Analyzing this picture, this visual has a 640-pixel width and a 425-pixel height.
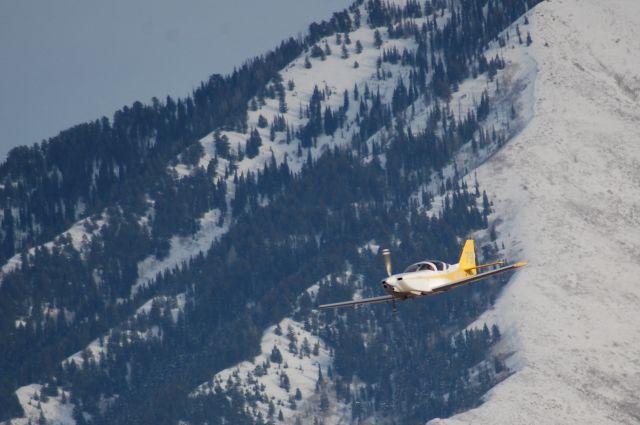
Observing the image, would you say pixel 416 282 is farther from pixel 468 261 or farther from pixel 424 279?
pixel 468 261

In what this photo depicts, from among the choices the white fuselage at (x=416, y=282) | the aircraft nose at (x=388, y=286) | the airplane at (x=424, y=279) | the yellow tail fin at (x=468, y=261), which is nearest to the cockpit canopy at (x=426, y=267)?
the airplane at (x=424, y=279)

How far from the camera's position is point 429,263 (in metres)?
139

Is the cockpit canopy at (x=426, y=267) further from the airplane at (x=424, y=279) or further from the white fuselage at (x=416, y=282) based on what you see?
the white fuselage at (x=416, y=282)

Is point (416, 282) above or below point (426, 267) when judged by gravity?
below

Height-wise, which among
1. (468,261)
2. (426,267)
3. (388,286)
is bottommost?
(468,261)

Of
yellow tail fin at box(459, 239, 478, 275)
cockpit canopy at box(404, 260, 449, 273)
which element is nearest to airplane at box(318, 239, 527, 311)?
cockpit canopy at box(404, 260, 449, 273)

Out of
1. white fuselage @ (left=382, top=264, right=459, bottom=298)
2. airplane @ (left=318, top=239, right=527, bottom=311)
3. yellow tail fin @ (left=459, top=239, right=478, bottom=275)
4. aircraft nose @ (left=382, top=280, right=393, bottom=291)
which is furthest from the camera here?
yellow tail fin @ (left=459, top=239, right=478, bottom=275)

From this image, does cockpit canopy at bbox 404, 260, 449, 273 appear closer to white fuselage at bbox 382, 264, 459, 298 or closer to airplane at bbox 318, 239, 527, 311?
airplane at bbox 318, 239, 527, 311

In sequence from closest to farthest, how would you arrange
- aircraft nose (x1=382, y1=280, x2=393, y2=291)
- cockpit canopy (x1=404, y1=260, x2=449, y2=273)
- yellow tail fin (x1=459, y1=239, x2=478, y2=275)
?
1. aircraft nose (x1=382, y1=280, x2=393, y2=291)
2. cockpit canopy (x1=404, y1=260, x2=449, y2=273)
3. yellow tail fin (x1=459, y1=239, x2=478, y2=275)

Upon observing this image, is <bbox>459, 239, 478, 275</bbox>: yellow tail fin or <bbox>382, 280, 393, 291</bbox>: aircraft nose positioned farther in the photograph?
<bbox>459, 239, 478, 275</bbox>: yellow tail fin

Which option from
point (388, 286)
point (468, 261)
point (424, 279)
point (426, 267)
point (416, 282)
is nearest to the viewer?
point (388, 286)

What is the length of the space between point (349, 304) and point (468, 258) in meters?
11.2

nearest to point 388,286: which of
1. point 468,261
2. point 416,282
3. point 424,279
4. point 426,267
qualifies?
point 416,282

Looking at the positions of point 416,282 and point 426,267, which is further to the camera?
point 426,267
